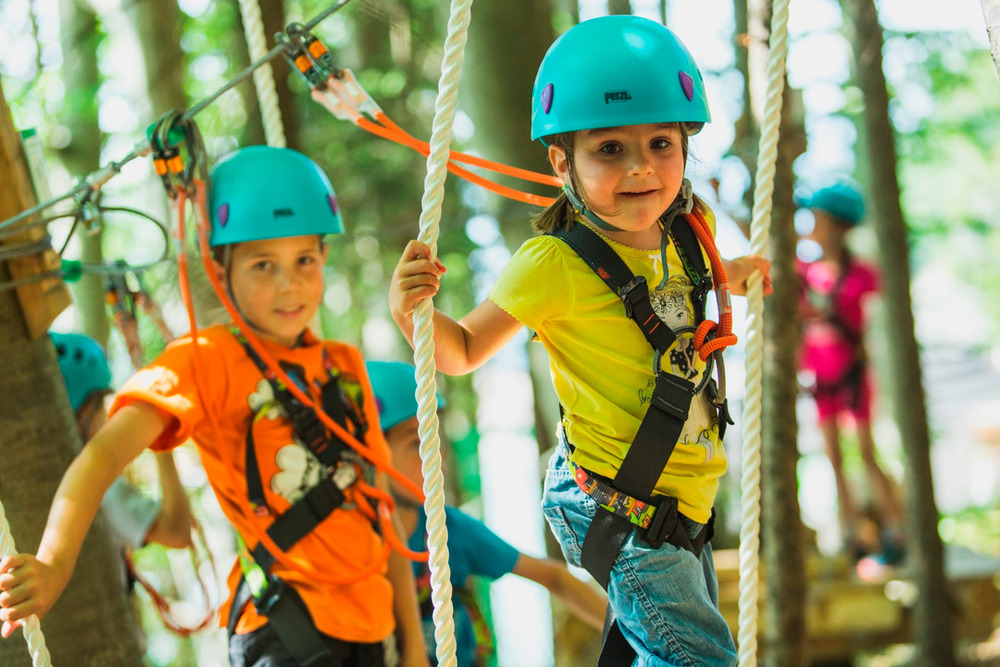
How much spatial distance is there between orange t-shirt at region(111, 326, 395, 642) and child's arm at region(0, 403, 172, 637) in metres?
0.13

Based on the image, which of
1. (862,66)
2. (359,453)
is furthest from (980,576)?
(359,453)

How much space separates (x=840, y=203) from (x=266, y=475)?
417 cm

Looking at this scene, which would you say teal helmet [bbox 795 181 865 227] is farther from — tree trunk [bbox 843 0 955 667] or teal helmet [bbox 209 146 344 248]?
teal helmet [bbox 209 146 344 248]

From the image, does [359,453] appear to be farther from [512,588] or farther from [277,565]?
[512,588]

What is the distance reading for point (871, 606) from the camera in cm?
535

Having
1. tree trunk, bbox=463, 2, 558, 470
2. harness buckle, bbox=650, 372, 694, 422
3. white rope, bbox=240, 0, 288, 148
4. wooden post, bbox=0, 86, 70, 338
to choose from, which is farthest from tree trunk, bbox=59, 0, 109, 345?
harness buckle, bbox=650, 372, 694, 422

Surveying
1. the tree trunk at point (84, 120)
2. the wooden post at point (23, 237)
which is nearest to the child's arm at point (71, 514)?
the wooden post at point (23, 237)

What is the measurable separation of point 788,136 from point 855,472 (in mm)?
11333

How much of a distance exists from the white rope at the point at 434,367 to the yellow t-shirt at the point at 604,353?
239 millimetres

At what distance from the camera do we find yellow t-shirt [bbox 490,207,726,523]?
1.85 meters

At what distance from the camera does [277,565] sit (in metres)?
2.42

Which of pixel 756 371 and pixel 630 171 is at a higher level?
pixel 630 171

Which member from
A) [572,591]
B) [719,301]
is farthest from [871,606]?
[719,301]

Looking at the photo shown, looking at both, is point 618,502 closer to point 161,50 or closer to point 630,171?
point 630,171
